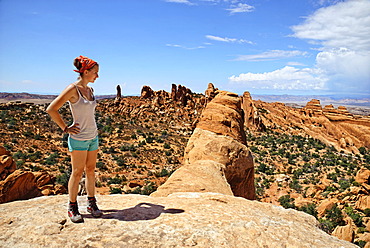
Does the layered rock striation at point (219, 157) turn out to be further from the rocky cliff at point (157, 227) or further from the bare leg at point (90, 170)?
the bare leg at point (90, 170)

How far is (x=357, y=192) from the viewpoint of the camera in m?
18.5

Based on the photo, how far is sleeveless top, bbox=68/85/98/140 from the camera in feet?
11.8

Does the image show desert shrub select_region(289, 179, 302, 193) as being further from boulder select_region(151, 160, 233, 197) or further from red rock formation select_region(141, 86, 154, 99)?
red rock formation select_region(141, 86, 154, 99)

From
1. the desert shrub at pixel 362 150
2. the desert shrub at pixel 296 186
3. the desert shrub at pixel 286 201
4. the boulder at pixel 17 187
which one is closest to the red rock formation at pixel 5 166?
the boulder at pixel 17 187

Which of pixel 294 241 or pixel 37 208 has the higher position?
pixel 37 208

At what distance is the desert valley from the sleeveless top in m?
3.54

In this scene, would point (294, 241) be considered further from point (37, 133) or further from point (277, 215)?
point (37, 133)

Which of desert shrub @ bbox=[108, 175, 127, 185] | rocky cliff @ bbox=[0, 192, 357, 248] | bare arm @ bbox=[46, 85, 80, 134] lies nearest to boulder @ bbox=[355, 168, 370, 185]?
desert shrub @ bbox=[108, 175, 127, 185]

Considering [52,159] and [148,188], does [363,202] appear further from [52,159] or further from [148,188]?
[52,159]

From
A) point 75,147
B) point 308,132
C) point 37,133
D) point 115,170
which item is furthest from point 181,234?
point 308,132

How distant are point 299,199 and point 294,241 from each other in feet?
62.4

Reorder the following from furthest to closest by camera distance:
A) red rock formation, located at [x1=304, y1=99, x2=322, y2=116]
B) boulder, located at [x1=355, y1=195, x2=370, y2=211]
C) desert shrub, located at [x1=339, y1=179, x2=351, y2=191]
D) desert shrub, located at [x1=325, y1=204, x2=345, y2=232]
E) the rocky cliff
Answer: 1. red rock formation, located at [x1=304, y1=99, x2=322, y2=116]
2. desert shrub, located at [x1=339, y1=179, x2=351, y2=191]
3. boulder, located at [x1=355, y1=195, x2=370, y2=211]
4. desert shrub, located at [x1=325, y1=204, x2=345, y2=232]
5. the rocky cliff

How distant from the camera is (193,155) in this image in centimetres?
1035

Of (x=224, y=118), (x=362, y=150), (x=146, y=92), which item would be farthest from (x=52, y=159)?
(x=362, y=150)
